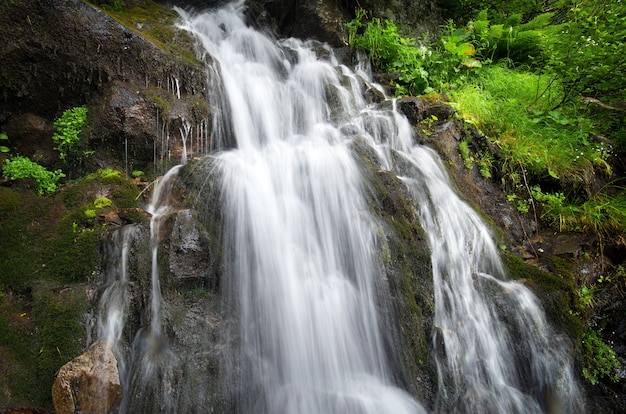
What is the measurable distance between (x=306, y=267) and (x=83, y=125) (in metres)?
3.19

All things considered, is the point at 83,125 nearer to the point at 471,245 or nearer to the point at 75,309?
the point at 75,309

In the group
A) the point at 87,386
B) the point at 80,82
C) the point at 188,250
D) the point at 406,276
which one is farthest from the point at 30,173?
the point at 406,276

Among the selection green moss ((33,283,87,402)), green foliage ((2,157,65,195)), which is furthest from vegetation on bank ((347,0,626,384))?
green foliage ((2,157,65,195))

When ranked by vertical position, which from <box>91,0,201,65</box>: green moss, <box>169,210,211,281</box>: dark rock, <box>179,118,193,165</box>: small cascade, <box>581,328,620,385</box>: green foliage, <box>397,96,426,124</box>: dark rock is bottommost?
<box>581,328,620,385</box>: green foliage

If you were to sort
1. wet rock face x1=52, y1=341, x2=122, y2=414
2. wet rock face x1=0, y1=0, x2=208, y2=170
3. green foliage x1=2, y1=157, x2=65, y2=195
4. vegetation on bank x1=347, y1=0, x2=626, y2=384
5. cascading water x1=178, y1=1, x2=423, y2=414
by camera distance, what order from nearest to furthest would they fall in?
wet rock face x1=52, y1=341, x2=122, y2=414
cascading water x1=178, y1=1, x2=423, y2=414
green foliage x1=2, y1=157, x2=65, y2=195
wet rock face x1=0, y1=0, x2=208, y2=170
vegetation on bank x1=347, y1=0, x2=626, y2=384

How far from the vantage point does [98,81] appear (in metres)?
4.80

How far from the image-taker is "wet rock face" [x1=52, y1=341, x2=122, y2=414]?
2.75m

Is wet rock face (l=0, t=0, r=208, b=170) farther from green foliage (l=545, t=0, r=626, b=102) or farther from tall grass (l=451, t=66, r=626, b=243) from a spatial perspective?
green foliage (l=545, t=0, r=626, b=102)

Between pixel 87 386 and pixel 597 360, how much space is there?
4.69 meters

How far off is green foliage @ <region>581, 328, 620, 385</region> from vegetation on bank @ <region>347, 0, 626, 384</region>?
0.01 metres

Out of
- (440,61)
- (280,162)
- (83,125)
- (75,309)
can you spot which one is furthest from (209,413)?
(440,61)

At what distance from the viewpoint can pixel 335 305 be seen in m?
3.68

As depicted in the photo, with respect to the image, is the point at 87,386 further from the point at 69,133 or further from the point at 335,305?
the point at 69,133

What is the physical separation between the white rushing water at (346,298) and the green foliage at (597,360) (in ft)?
1.10
